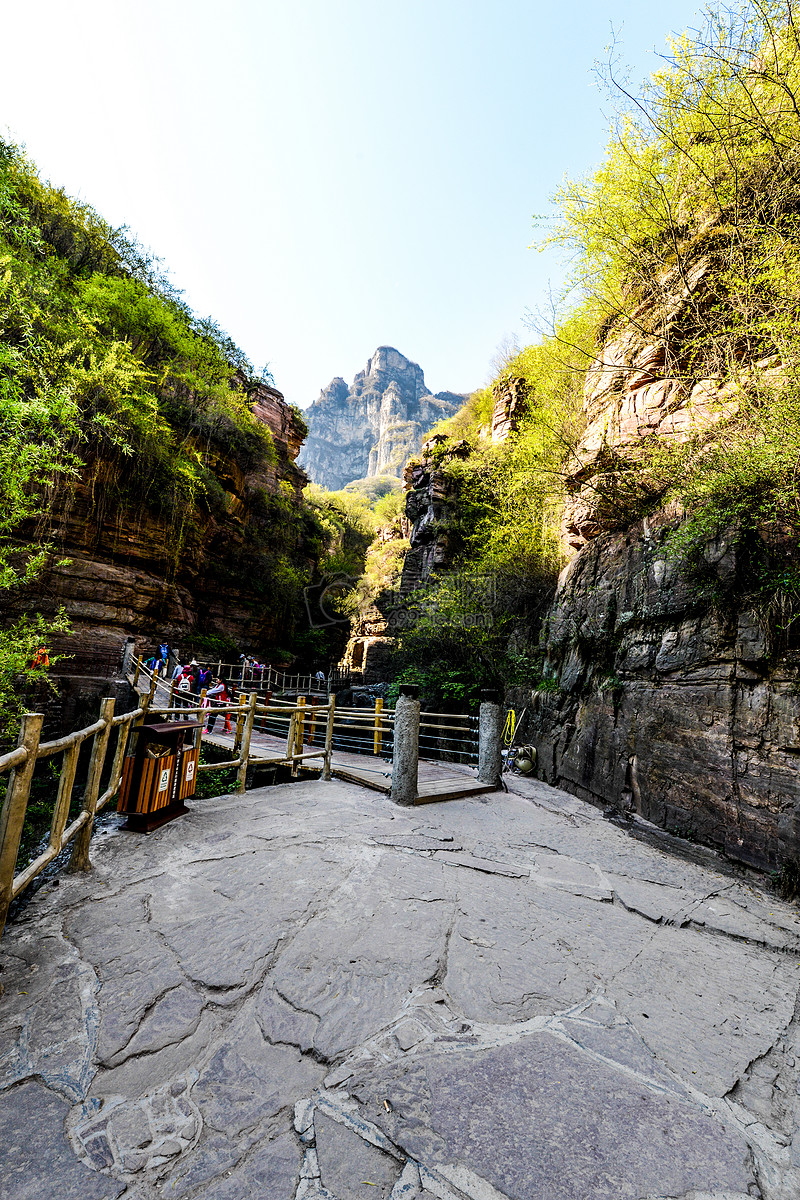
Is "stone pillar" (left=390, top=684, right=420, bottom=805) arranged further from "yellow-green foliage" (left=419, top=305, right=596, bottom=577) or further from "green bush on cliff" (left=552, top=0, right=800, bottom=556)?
"yellow-green foliage" (left=419, top=305, right=596, bottom=577)

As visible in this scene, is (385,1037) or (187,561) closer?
(385,1037)

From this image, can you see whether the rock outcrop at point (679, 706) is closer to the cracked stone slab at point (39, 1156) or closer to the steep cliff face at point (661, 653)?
the steep cliff face at point (661, 653)

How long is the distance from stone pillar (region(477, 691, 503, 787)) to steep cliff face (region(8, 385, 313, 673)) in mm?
8554

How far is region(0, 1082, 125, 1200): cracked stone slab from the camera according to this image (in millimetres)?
1283

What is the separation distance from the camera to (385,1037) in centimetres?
197

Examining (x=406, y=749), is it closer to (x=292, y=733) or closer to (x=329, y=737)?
(x=329, y=737)

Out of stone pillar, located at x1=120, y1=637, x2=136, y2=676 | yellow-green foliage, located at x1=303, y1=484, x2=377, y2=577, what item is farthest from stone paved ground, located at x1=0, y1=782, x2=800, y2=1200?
yellow-green foliage, located at x1=303, y1=484, x2=377, y2=577

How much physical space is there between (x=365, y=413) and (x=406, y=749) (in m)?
122

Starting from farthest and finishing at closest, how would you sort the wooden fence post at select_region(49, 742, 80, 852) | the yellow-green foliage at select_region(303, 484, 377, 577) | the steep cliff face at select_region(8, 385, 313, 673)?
the yellow-green foliage at select_region(303, 484, 377, 577) → the steep cliff face at select_region(8, 385, 313, 673) → the wooden fence post at select_region(49, 742, 80, 852)

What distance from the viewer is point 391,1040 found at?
1.95 m

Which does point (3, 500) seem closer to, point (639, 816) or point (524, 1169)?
point (524, 1169)

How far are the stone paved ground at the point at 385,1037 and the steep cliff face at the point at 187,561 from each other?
8.49 meters

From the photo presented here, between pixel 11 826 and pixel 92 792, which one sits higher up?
pixel 11 826

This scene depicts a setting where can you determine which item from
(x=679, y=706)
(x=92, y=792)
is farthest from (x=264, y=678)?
(x=679, y=706)
